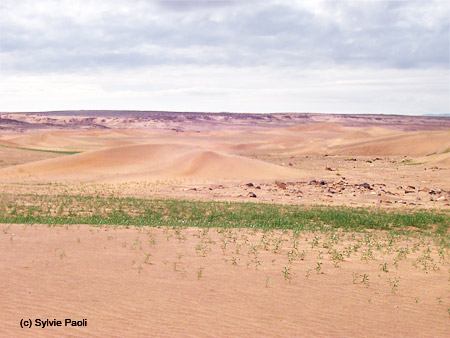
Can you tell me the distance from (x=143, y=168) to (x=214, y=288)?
36626mm

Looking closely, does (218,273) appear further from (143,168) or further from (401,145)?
(401,145)

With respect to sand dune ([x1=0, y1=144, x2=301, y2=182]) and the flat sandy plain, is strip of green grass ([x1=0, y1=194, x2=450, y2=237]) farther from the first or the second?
sand dune ([x1=0, y1=144, x2=301, y2=182])

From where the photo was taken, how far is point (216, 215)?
1998 centimetres

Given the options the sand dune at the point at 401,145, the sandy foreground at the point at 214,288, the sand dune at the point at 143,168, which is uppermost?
the sand dune at the point at 401,145

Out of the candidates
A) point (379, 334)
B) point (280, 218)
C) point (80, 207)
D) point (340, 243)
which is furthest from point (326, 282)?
point (80, 207)

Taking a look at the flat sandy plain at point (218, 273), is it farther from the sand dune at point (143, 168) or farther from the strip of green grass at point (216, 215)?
the sand dune at point (143, 168)

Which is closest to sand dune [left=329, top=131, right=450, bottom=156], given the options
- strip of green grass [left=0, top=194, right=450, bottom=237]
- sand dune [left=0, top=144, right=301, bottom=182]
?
sand dune [left=0, top=144, right=301, bottom=182]

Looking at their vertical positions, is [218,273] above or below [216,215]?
above

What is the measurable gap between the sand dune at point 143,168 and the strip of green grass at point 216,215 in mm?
14779

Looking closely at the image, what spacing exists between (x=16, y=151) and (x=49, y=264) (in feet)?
194

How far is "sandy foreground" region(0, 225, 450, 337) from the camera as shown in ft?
23.1

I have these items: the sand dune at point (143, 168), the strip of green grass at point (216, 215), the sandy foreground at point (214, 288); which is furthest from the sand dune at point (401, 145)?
the sandy foreground at point (214, 288)

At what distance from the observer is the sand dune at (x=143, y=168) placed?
3909cm

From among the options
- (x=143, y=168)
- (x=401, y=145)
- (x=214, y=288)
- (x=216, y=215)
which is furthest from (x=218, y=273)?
(x=401, y=145)
